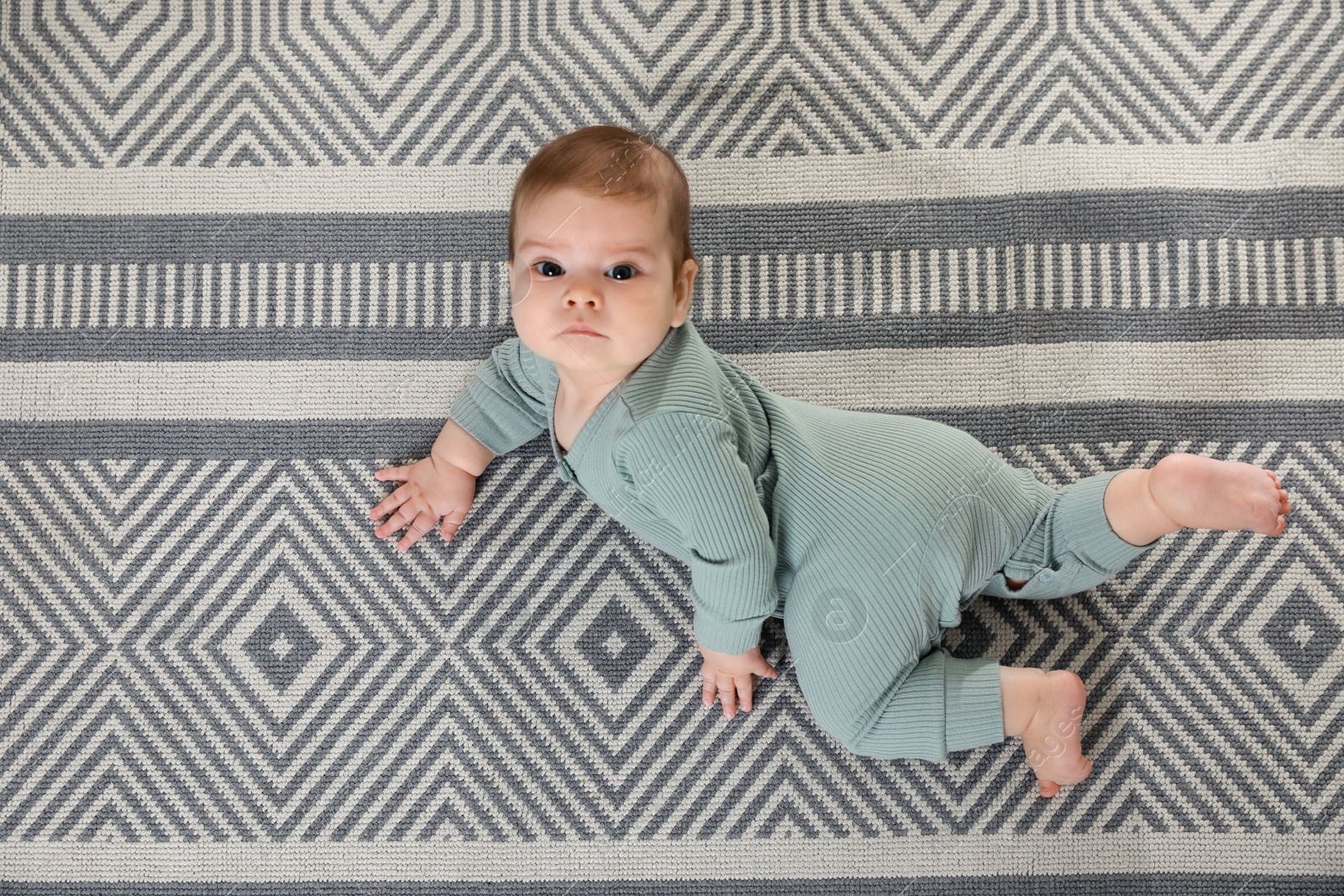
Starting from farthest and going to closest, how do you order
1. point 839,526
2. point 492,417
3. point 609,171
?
point 492,417 < point 839,526 < point 609,171

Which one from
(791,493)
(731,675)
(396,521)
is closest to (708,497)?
(791,493)

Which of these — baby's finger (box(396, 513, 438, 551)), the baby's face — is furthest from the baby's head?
baby's finger (box(396, 513, 438, 551))

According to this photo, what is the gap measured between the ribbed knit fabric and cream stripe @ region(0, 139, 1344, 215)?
194mm

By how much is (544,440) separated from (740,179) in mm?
280

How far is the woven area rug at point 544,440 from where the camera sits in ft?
2.66

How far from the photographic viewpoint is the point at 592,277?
0.61 meters

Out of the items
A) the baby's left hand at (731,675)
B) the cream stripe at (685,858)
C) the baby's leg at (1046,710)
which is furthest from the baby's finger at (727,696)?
the baby's leg at (1046,710)

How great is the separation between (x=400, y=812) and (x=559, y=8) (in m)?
0.70

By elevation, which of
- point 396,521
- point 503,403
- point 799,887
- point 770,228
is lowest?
point 799,887

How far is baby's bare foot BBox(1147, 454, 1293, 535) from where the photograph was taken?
2.32 feet

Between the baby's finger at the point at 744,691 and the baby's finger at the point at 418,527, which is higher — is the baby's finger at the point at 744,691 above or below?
below

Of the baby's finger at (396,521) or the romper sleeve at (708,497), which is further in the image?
the baby's finger at (396,521)

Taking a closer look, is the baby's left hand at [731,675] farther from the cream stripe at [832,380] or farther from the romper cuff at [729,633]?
the cream stripe at [832,380]

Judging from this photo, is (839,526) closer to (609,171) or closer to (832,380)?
(832,380)
